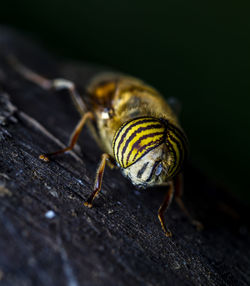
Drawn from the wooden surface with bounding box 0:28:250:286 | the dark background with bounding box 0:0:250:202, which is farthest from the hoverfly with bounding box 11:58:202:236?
the dark background with bounding box 0:0:250:202

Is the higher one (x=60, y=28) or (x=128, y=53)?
(x=128, y=53)

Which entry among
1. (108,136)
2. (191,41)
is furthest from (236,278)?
(191,41)

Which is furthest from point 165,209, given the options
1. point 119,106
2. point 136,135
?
point 119,106

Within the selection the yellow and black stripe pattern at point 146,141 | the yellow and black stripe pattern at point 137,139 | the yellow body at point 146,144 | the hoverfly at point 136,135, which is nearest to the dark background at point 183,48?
the hoverfly at point 136,135

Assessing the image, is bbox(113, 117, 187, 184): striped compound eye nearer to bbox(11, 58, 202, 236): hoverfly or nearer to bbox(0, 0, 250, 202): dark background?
bbox(11, 58, 202, 236): hoverfly

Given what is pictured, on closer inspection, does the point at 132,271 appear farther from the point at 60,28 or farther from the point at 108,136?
the point at 60,28

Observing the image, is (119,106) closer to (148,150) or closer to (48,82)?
(148,150)
